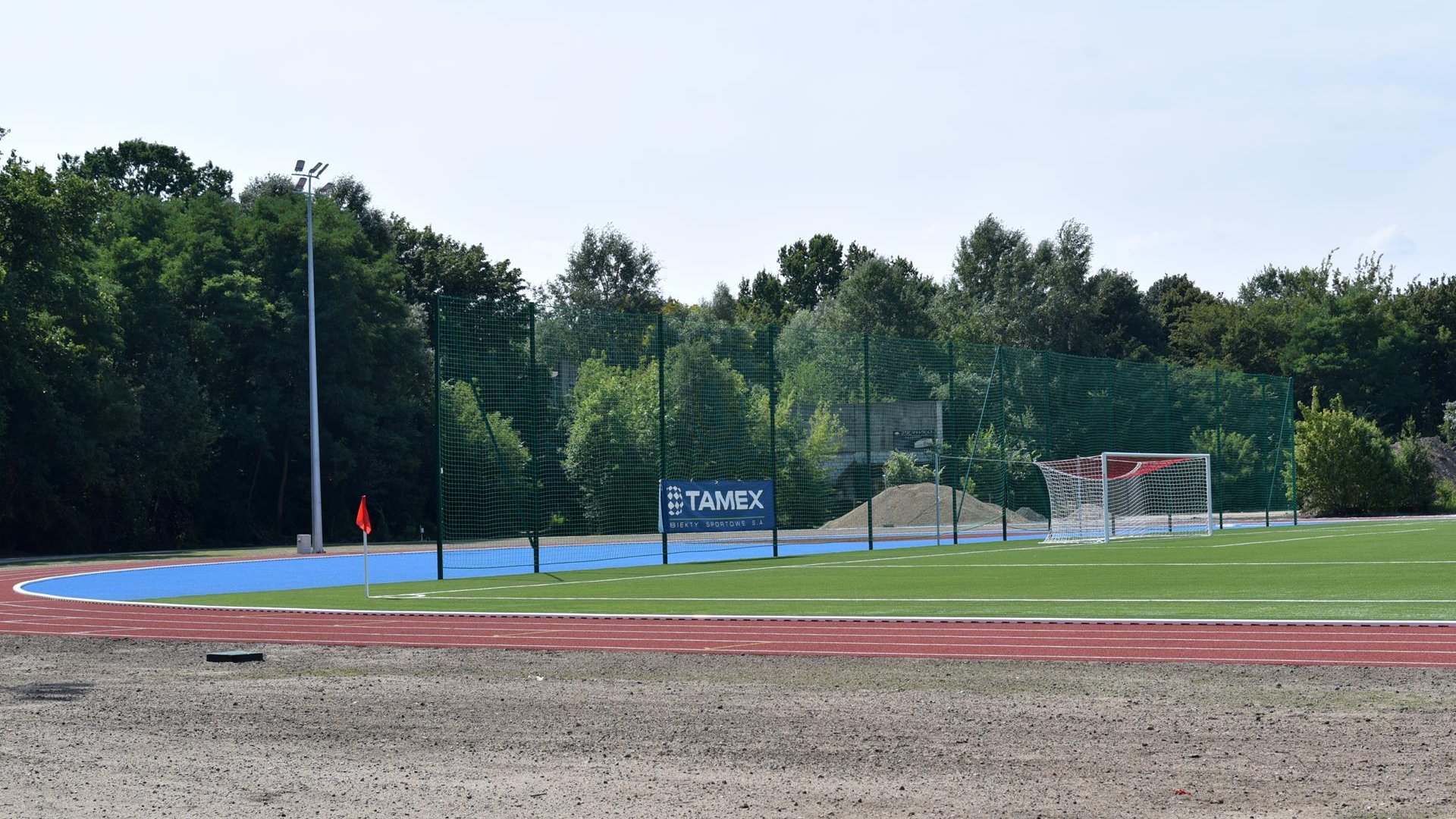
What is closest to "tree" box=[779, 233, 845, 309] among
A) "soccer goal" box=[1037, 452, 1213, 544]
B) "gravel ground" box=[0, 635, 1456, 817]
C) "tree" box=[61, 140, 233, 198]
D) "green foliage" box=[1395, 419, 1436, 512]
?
"tree" box=[61, 140, 233, 198]

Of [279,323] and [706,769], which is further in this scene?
[279,323]

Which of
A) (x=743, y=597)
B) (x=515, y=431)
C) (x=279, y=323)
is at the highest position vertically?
(x=279, y=323)

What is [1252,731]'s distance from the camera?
7375 millimetres

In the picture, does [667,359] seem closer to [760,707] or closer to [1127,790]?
[760,707]

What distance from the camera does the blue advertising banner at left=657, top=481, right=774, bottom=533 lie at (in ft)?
86.6

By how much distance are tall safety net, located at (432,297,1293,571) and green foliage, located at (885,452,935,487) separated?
38 mm

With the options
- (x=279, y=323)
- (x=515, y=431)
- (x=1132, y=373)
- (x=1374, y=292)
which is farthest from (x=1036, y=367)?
(x=1374, y=292)

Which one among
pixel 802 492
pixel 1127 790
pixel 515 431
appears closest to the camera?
pixel 1127 790

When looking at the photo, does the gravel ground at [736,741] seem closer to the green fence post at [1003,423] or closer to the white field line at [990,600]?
the white field line at [990,600]

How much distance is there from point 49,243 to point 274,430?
10.5m

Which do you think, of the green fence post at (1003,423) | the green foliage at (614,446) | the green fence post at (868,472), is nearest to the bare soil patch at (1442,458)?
the green fence post at (1003,423)

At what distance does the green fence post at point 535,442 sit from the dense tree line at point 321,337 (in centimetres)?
33

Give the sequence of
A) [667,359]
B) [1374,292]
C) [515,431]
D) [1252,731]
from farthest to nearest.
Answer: [1374,292] < [667,359] < [515,431] < [1252,731]

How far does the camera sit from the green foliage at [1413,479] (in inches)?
1908
